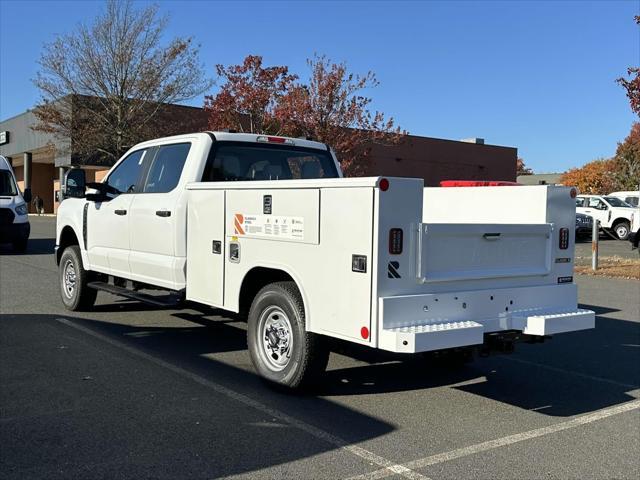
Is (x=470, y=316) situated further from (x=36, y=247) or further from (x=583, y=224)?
(x=583, y=224)

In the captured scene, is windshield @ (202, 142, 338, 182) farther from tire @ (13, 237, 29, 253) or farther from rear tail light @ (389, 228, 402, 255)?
tire @ (13, 237, 29, 253)

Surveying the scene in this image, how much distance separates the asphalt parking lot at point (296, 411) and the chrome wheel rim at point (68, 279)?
1028 mm

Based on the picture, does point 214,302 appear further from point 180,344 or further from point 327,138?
point 327,138

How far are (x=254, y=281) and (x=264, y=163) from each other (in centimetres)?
176

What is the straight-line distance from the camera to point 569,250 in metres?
5.93

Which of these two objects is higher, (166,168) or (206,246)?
(166,168)

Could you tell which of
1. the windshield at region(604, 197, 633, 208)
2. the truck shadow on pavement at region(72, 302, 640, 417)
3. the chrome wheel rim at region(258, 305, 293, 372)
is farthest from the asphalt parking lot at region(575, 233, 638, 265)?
the chrome wheel rim at region(258, 305, 293, 372)

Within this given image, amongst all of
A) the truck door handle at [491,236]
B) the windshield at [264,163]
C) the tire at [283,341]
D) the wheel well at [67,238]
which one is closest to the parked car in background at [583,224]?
the windshield at [264,163]

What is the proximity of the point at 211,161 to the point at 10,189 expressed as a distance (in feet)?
44.3

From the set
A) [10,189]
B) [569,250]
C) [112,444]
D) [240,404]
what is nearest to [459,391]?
[569,250]

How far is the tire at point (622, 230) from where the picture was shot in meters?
30.0

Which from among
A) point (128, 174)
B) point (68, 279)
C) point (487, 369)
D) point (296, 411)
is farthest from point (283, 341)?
point (68, 279)

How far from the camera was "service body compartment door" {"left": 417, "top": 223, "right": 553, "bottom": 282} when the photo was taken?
4918mm

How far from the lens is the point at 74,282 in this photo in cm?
922
